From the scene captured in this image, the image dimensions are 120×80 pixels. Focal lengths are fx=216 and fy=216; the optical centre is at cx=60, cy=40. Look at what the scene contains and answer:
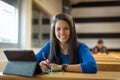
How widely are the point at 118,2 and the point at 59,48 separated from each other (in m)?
7.74

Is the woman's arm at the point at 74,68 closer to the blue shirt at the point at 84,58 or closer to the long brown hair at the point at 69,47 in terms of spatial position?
the blue shirt at the point at 84,58

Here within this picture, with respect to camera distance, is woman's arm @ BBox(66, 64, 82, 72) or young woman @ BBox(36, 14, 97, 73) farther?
young woman @ BBox(36, 14, 97, 73)

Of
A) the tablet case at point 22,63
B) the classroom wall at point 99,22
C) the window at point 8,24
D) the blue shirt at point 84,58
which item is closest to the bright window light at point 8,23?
the window at point 8,24

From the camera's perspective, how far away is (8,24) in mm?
3883

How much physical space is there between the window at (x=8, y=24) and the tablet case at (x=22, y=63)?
1.92 metres

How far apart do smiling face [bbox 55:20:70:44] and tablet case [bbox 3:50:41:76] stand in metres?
0.53

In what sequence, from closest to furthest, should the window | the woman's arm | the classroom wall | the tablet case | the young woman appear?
the tablet case < the woman's arm < the young woman < the window < the classroom wall

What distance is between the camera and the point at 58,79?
1400 mm

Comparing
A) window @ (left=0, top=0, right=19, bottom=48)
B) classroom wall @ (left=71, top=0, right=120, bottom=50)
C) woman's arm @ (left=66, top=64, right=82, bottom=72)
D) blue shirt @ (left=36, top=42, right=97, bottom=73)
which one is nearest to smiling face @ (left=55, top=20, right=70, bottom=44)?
blue shirt @ (left=36, top=42, right=97, bottom=73)

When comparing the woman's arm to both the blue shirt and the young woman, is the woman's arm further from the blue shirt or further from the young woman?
the young woman

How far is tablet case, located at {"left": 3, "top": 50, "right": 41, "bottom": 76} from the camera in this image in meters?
1.49

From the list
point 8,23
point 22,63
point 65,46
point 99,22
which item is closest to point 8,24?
point 8,23

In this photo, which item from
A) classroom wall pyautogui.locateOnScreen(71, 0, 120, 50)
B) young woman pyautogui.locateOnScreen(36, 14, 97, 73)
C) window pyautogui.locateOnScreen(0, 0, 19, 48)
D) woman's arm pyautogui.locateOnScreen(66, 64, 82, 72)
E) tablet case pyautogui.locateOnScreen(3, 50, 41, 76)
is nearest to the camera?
tablet case pyautogui.locateOnScreen(3, 50, 41, 76)

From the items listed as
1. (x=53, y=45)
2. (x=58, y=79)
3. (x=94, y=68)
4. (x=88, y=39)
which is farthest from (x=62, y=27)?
(x=88, y=39)
